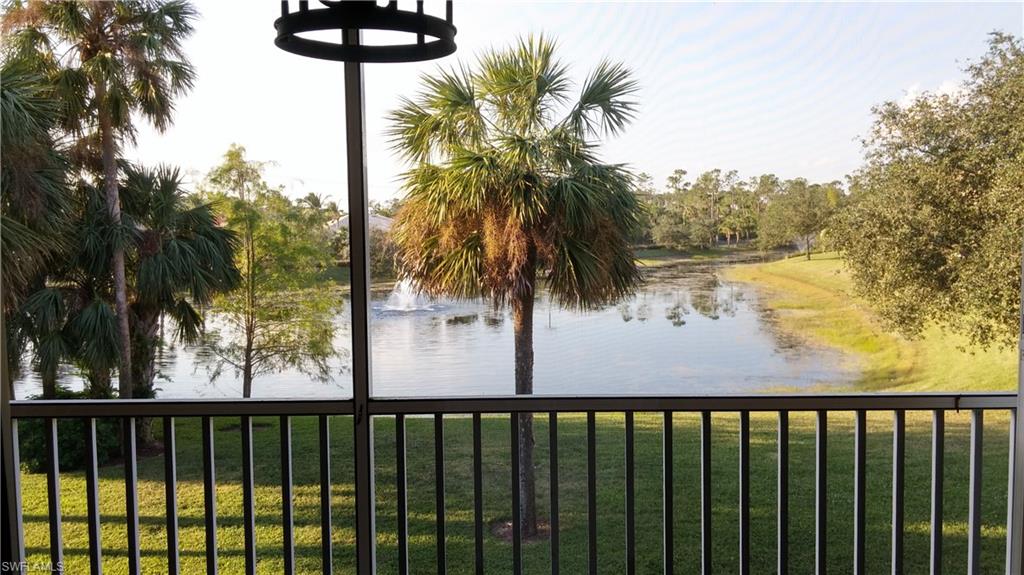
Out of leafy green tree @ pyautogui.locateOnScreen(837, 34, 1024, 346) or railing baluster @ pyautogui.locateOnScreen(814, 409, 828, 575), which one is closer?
railing baluster @ pyautogui.locateOnScreen(814, 409, 828, 575)

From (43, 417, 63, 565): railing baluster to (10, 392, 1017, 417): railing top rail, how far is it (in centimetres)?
10

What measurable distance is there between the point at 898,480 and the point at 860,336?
1205 mm

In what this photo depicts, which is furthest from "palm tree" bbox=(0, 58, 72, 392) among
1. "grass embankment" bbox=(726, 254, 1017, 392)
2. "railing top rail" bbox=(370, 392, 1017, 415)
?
"grass embankment" bbox=(726, 254, 1017, 392)

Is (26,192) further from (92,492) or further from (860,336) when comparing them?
(860,336)

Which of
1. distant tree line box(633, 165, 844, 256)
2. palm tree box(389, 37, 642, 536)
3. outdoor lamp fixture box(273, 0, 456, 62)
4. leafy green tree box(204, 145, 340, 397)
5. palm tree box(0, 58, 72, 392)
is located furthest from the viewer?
leafy green tree box(204, 145, 340, 397)

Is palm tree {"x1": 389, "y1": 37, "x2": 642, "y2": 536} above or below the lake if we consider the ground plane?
above

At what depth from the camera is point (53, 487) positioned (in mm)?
2561

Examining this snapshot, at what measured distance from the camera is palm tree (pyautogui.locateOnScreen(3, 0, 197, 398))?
326 cm

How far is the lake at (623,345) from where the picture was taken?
3412mm

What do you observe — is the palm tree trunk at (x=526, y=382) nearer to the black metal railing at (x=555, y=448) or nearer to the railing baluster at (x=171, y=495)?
the black metal railing at (x=555, y=448)

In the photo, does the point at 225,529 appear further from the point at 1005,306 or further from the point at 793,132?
the point at 1005,306

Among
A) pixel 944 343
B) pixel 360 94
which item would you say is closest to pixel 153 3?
pixel 360 94

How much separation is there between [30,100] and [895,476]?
12.6 feet

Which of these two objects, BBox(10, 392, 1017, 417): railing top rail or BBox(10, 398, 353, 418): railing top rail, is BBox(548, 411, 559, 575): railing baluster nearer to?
BBox(10, 392, 1017, 417): railing top rail
